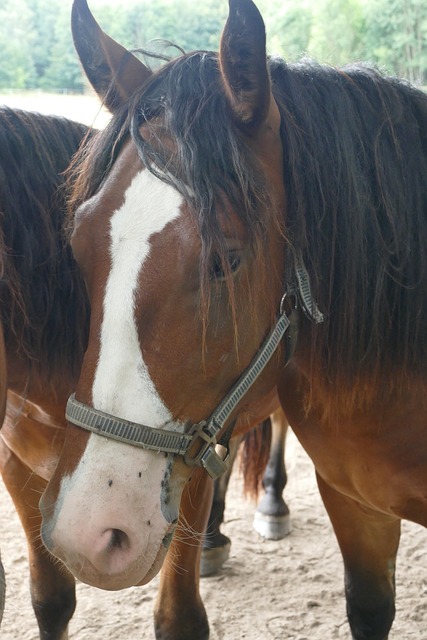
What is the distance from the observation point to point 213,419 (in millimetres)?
1254

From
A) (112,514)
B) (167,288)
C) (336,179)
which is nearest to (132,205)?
(167,288)

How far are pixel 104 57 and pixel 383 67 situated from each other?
0.68 meters

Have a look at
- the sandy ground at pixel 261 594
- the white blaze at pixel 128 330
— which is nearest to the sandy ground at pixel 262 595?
the sandy ground at pixel 261 594

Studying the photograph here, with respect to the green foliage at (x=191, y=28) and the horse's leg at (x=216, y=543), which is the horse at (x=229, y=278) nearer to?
the horse's leg at (x=216, y=543)

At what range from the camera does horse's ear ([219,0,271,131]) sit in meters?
1.17

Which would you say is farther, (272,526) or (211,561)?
(272,526)

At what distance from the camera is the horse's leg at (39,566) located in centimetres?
208

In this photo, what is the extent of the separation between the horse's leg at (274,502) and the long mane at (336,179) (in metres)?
1.84

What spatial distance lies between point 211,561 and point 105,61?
7.31ft

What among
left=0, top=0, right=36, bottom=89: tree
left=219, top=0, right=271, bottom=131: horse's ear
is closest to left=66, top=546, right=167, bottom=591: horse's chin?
left=219, top=0, right=271, bottom=131: horse's ear

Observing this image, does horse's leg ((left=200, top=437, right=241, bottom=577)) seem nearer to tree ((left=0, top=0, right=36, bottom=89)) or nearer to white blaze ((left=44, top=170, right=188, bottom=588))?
white blaze ((left=44, top=170, right=188, bottom=588))

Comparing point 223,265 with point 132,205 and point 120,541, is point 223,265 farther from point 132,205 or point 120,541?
point 120,541

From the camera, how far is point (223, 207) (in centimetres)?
120

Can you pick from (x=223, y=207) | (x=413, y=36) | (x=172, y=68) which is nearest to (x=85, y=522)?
(x=223, y=207)
